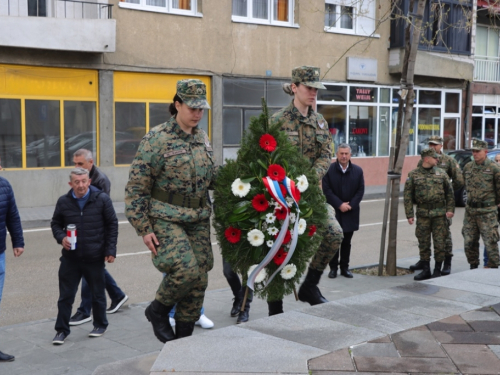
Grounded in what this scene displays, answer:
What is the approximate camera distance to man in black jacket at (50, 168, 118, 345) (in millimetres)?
6684

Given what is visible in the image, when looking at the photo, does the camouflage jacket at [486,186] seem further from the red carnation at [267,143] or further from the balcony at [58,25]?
the balcony at [58,25]

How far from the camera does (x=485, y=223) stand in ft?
31.6

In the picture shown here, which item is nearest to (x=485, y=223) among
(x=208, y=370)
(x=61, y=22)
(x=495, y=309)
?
(x=495, y=309)

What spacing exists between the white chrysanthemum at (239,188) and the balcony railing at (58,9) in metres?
13.6

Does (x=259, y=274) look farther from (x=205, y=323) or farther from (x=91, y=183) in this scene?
(x=91, y=183)

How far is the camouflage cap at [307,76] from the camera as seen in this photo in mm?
6250

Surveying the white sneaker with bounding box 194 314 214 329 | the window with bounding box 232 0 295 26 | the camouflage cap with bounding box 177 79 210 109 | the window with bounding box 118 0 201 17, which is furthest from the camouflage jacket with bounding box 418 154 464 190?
the window with bounding box 232 0 295 26

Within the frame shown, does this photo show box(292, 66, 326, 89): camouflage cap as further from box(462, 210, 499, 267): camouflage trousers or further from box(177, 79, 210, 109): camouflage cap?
box(462, 210, 499, 267): camouflage trousers

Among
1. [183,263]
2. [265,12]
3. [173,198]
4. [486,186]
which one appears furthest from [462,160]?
[183,263]

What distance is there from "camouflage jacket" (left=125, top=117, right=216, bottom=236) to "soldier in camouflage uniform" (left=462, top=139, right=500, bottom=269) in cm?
544

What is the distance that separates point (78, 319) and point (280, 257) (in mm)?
2627

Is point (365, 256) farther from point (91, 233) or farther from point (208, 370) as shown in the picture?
A: point (208, 370)

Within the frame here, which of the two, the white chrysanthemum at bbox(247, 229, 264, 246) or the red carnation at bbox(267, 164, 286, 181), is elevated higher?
the red carnation at bbox(267, 164, 286, 181)

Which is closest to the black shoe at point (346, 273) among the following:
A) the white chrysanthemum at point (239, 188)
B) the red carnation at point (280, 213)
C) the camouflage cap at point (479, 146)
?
the camouflage cap at point (479, 146)
